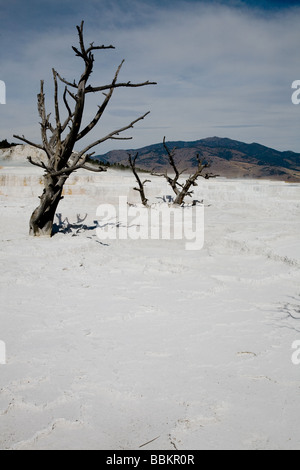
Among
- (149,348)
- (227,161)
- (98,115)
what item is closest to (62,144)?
(98,115)

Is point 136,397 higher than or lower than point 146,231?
lower

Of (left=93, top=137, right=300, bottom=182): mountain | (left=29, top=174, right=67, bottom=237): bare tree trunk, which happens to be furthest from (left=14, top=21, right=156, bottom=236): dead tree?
(left=93, top=137, right=300, bottom=182): mountain

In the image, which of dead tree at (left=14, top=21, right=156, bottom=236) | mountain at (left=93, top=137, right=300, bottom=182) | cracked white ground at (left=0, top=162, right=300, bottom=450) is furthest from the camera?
mountain at (left=93, top=137, right=300, bottom=182)

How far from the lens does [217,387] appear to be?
2.47 m

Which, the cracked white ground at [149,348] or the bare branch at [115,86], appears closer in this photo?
the cracked white ground at [149,348]

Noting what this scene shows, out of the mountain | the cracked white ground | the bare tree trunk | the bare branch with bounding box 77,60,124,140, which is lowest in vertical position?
the cracked white ground

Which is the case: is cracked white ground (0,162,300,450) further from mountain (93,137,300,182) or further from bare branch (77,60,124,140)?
mountain (93,137,300,182)

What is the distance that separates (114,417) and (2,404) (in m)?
0.76

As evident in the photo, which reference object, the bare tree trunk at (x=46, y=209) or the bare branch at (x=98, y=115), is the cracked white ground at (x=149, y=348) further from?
the bare branch at (x=98, y=115)

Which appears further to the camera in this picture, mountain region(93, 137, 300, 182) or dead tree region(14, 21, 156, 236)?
mountain region(93, 137, 300, 182)

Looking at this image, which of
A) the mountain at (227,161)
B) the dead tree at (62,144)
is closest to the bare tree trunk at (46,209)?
the dead tree at (62,144)

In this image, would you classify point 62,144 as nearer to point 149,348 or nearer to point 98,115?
point 98,115

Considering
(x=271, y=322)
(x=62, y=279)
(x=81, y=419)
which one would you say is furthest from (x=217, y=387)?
(x=62, y=279)
